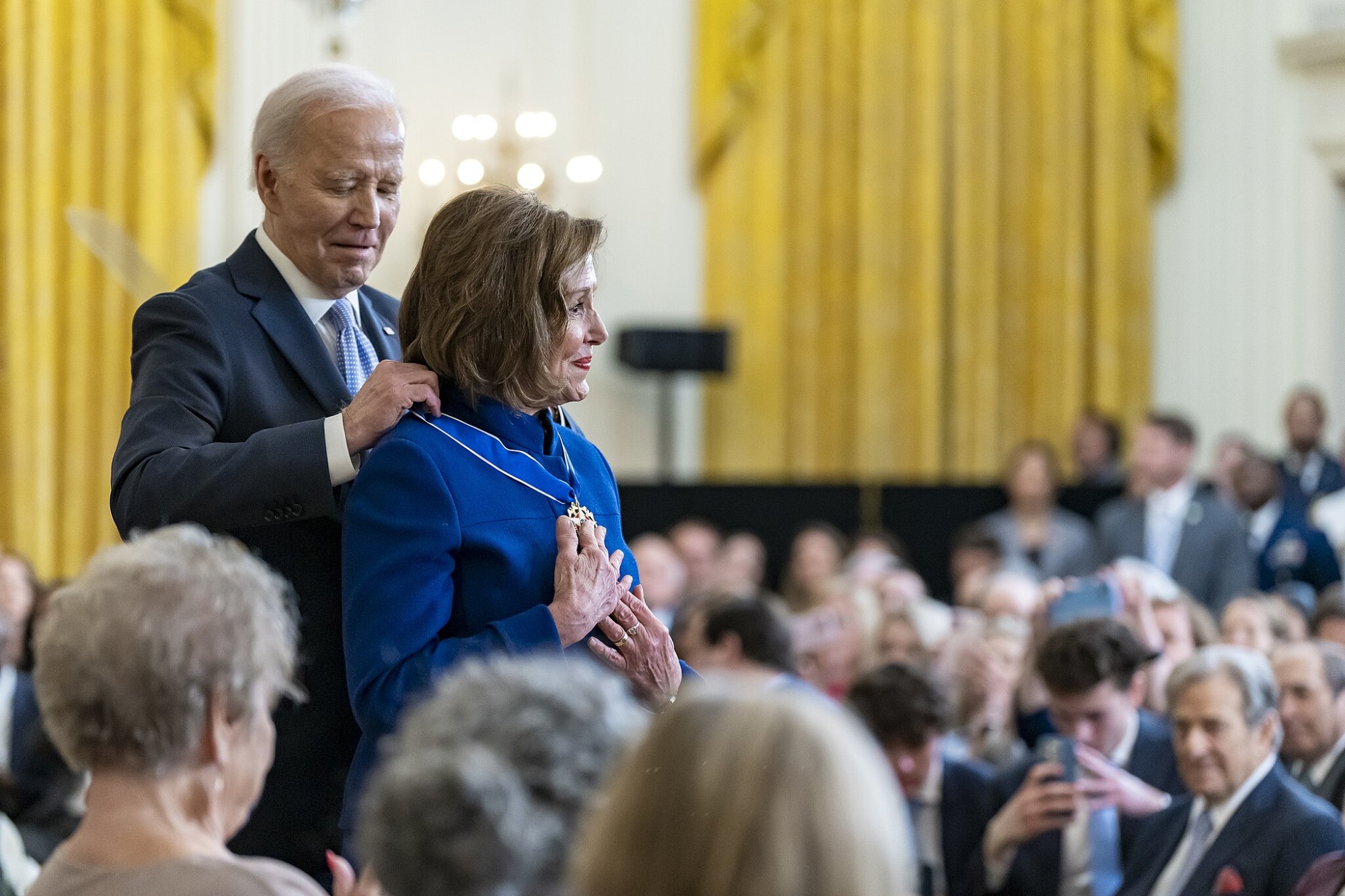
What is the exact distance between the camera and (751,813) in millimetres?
1167

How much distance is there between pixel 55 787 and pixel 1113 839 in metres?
2.60

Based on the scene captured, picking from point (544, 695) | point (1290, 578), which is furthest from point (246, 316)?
point (1290, 578)

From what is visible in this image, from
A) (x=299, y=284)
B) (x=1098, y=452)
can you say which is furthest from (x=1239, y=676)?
(x=1098, y=452)

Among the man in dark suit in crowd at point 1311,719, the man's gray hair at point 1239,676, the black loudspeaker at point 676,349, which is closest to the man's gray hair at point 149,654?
the man's gray hair at point 1239,676

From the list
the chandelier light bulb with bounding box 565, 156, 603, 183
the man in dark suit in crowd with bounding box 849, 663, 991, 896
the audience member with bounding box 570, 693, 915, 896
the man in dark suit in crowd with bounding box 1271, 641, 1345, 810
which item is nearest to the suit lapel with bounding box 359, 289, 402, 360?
the audience member with bounding box 570, 693, 915, 896

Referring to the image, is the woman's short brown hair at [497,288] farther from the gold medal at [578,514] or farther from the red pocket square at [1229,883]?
the red pocket square at [1229,883]

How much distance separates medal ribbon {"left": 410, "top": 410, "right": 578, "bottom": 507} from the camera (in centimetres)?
206

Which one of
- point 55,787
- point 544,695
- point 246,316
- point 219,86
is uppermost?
point 219,86

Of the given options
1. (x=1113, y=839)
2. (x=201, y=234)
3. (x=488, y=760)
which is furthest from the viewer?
(x=201, y=234)

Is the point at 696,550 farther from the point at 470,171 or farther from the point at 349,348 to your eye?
the point at 349,348

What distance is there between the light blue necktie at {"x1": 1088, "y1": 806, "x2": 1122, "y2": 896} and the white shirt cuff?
7.83 feet

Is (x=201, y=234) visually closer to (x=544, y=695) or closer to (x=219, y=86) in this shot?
(x=219, y=86)

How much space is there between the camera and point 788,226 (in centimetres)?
1162

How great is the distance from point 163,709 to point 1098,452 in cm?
920
